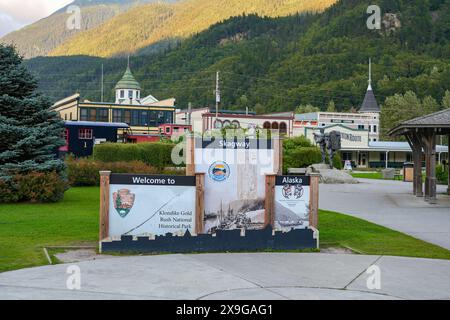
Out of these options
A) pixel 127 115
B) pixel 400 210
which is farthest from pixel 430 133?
pixel 127 115

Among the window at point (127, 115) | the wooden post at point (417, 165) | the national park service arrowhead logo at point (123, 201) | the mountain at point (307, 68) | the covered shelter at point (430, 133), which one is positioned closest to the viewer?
the national park service arrowhead logo at point (123, 201)

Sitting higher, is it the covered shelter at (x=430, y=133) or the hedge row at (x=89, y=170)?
the covered shelter at (x=430, y=133)

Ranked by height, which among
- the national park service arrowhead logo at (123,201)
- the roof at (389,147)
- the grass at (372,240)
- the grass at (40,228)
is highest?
the roof at (389,147)

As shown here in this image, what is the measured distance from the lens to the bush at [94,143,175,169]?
39.2 m

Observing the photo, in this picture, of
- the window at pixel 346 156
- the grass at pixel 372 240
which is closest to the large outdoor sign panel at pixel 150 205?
the grass at pixel 372 240

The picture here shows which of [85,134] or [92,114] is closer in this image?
[85,134]

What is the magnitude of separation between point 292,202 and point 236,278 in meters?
3.88

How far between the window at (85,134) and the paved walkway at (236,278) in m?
43.9

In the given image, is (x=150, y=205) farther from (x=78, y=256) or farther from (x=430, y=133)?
(x=430, y=133)

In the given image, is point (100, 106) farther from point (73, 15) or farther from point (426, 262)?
point (426, 262)

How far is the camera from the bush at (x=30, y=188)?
2305cm

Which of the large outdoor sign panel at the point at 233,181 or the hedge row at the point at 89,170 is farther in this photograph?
the hedge row at the point at 89,170

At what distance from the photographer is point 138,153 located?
39.8 m

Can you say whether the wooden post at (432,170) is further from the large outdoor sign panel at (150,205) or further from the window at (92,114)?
the window at (92,114)
